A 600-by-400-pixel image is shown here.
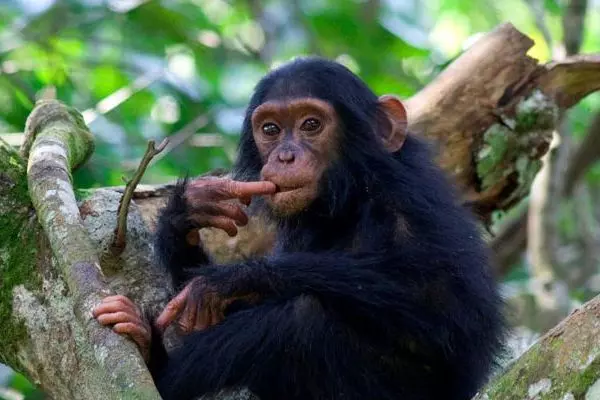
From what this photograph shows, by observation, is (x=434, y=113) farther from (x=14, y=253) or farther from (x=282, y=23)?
(x=282, y=23)

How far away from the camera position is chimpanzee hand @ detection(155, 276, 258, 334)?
3857 millimetres

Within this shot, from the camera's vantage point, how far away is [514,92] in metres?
6.08

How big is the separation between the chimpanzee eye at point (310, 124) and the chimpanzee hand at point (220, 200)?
46 cm

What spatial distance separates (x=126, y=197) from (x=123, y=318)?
522 mm

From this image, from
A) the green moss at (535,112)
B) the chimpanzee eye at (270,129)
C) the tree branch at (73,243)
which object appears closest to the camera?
the tree branch at (73,243)

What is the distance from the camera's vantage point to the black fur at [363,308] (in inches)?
150

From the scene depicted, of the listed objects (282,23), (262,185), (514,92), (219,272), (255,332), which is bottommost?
(255,332)

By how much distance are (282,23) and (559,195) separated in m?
3.49

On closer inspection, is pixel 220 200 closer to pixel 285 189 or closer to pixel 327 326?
pixel 285 189

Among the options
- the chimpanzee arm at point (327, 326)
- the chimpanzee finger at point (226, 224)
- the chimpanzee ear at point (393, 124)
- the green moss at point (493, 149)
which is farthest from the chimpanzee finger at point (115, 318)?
the green moss at point (493, 149)

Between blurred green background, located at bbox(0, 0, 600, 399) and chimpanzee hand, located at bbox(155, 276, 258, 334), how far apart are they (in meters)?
2.60

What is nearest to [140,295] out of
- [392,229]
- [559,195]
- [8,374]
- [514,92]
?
[392,229]

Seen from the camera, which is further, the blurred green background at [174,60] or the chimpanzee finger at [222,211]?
the blurred green background at [174,60]

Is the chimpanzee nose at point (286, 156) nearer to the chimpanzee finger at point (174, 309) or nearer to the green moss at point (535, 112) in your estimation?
the chimpanzee finger at point (174, 309)
